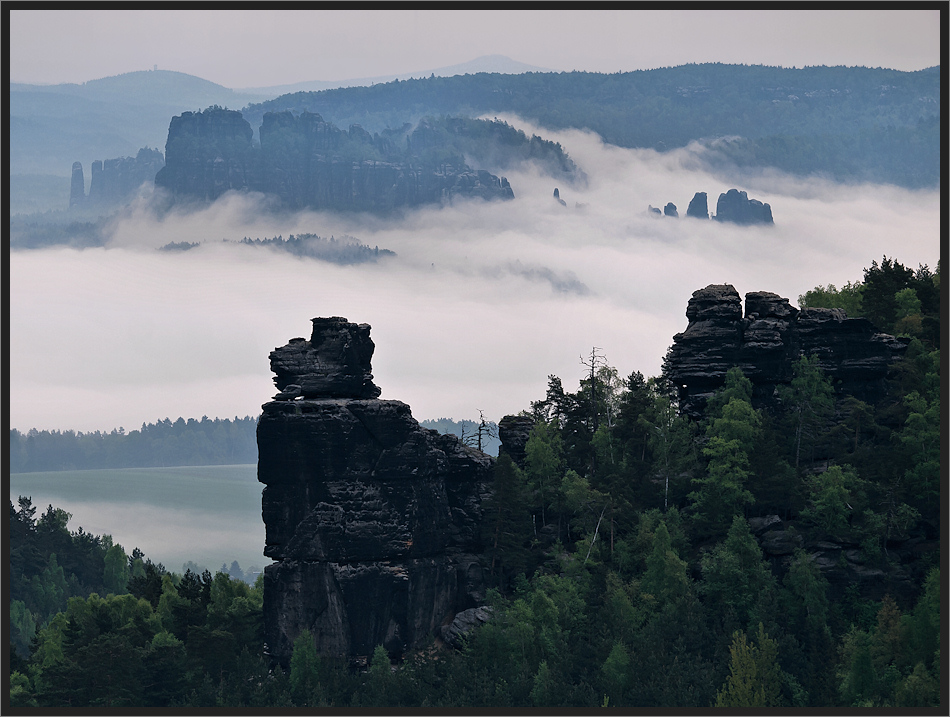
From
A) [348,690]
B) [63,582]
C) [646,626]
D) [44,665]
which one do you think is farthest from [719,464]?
[63,582]

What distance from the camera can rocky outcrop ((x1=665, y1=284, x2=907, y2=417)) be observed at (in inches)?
4203

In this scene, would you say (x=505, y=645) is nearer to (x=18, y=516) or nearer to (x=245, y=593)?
(x=245, y=593)

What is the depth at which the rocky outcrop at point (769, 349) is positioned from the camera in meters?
107

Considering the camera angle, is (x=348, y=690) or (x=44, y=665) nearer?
(x=348, y=690)

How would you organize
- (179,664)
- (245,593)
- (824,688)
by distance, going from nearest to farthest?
(824,688) → (179,664) → (245,593)

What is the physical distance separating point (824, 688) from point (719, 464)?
64.0 feet

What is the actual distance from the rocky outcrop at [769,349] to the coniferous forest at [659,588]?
1431 millimetres

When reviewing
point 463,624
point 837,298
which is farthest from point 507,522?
point 837,298

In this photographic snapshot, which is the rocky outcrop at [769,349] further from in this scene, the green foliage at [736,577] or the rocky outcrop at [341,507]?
the rocky outcrop at [341,507]

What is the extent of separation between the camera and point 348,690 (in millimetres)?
92438

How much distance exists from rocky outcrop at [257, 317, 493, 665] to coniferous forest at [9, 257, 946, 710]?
341 centimetres

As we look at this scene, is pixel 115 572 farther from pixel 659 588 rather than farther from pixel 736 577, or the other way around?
pixel 736 577

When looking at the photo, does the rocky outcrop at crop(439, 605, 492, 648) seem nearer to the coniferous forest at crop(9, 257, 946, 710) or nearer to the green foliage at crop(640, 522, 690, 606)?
the coniferous forest at crop(9, 257, 946, 710)

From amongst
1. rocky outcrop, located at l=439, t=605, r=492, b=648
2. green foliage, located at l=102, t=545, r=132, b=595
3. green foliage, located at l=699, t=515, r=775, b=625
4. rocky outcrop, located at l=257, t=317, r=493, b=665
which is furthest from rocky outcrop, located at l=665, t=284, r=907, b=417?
green foliage, located at l=102, t=545, r=132, b=595
